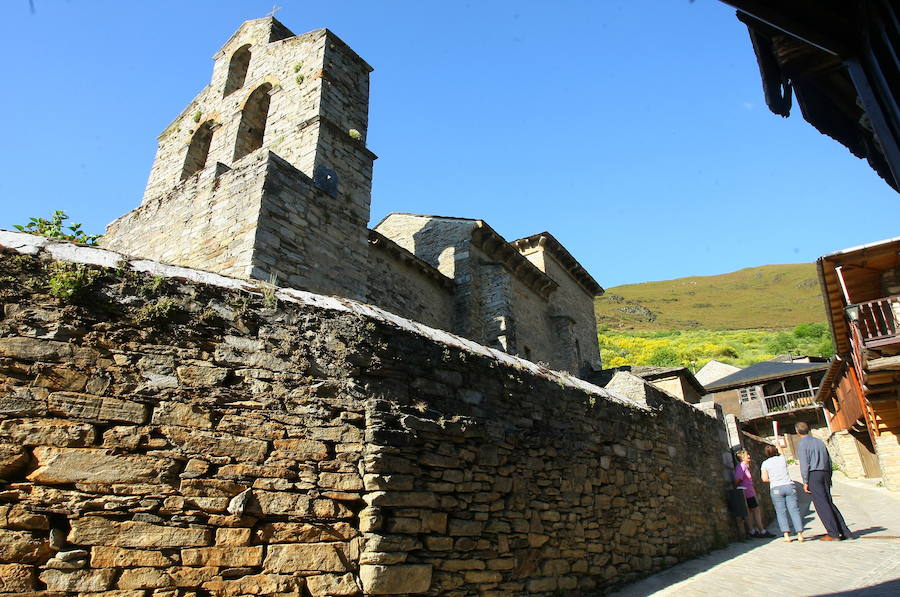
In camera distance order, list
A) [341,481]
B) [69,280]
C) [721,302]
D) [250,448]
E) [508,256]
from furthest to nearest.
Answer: [721,302] → [508,256] → [341,481] → [250,448] → [69,280]

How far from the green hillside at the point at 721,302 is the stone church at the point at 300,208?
2717 inches

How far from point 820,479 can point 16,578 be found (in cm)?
893

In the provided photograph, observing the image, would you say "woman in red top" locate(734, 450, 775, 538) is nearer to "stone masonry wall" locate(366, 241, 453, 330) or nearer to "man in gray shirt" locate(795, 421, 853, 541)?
"man in gray shirt" locate(795, 421, 853, 541)

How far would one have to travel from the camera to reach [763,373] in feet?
112

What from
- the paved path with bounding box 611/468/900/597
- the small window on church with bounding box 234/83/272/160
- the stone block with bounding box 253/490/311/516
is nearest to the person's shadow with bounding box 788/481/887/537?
the paved path with bounding box 611/468/900/597

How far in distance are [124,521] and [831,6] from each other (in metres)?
4.83

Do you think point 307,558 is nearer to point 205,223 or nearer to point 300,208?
point 300,208

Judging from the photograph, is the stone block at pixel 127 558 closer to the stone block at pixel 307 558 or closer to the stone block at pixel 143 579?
the stone block at pixel 143 579

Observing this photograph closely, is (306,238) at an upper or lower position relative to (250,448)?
upper

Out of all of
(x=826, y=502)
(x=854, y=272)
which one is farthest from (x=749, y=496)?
(x=854, y=272)

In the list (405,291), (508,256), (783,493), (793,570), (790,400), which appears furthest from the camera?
(790,400)

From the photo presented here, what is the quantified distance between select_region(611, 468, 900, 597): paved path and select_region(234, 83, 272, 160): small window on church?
1026 cm

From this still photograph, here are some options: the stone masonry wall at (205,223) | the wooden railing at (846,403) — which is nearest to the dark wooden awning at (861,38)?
the stone masonry wall at (205,223)

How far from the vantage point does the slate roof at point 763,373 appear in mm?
31994
